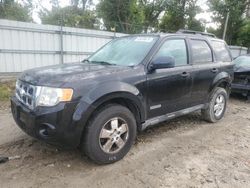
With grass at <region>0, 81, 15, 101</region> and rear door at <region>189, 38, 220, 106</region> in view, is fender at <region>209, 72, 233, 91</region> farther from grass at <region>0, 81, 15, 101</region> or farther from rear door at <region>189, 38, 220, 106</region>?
Answer: grass at <region>0, 81, 15, 101</region>

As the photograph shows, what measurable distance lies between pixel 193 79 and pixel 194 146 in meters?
1.21

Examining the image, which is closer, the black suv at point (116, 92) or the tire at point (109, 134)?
the black suv at point (116, 92)

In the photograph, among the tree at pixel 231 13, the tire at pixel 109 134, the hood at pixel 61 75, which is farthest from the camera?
the tree at pixel 231 13

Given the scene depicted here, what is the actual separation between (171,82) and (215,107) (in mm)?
1804

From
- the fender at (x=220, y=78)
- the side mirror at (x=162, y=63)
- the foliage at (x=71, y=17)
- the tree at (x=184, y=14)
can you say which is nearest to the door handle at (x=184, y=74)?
the side mirror at (x=162, y=63)

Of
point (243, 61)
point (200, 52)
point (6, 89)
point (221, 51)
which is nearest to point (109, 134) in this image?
point (200, 52)

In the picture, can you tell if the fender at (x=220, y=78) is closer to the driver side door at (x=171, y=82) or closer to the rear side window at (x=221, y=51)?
the rear side window at (x=221, y=51)

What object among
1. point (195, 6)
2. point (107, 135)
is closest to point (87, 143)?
point (107, 135)

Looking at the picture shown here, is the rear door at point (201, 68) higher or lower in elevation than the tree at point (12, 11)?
lower

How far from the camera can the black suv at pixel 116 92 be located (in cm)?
302

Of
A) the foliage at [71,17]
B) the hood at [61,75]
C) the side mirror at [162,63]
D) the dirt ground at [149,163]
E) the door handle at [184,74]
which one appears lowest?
the dirt ground at [149,163]

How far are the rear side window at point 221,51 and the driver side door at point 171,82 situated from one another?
42.3 inches

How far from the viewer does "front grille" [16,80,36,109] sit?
3.11 metres

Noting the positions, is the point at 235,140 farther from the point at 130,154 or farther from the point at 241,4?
the point at 241,4
